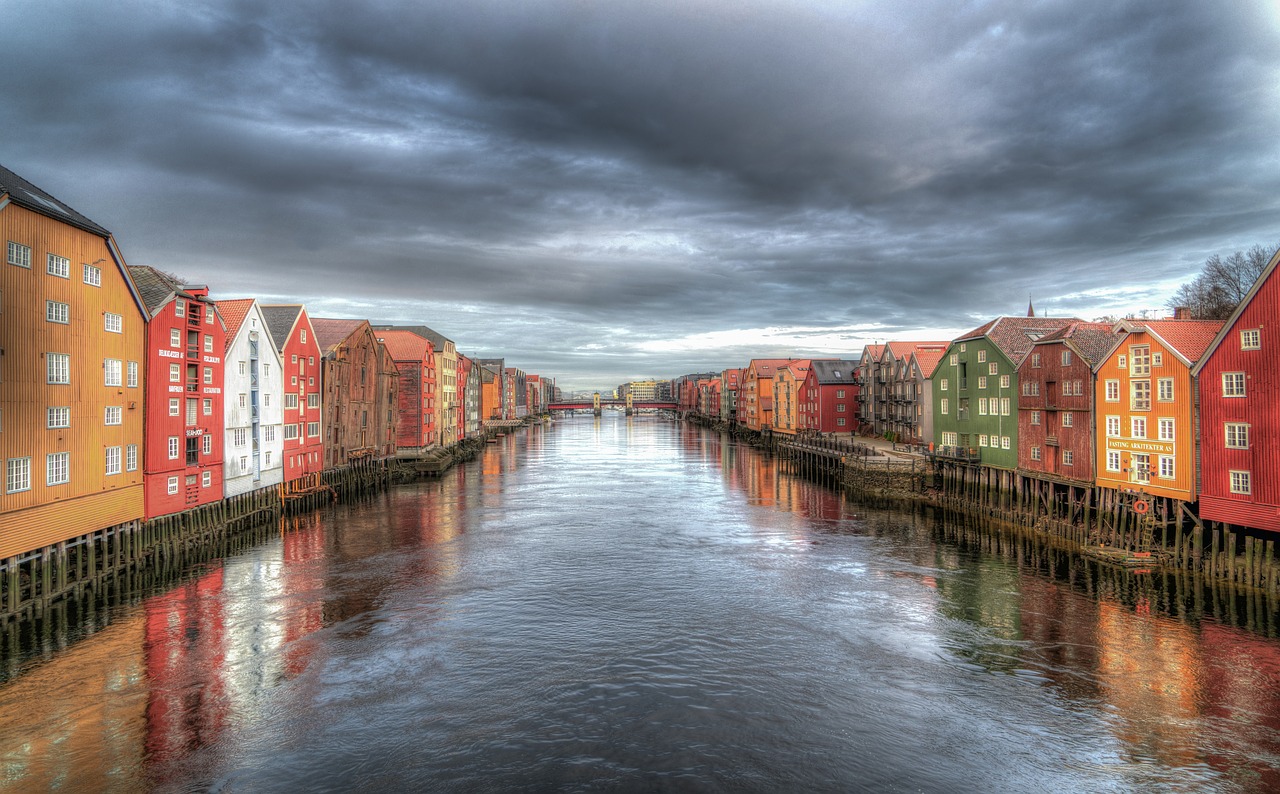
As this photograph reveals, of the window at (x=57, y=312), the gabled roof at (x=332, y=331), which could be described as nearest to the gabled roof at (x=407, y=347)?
the gabled roof at (x=332, y=331)

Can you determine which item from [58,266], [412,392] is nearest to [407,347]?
[412,392]

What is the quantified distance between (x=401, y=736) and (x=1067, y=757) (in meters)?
15.9

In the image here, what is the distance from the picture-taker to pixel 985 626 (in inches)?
969

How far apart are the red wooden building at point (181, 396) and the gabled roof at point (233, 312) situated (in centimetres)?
86

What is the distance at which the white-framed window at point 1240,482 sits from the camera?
2875 centimetres

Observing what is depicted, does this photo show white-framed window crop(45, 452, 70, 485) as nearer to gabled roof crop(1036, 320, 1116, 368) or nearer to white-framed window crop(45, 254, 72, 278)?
white-framed window crop(45, 254, 72, 278)

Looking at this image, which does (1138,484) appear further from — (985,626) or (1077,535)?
(985,626)

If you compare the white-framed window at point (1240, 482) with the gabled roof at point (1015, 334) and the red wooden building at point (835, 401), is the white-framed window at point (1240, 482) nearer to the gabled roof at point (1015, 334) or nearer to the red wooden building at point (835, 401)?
the gabled roof at point (1015, 334)

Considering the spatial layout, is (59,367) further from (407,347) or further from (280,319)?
(407,347)

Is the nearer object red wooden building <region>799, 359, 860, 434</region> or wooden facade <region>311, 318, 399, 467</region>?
wooden facade <region>311, 318, 399, 467</region>

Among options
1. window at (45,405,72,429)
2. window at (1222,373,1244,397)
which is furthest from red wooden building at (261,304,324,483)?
window at (1222,373,1244,397)

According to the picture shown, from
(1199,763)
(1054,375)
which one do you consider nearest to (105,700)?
(1199,763)

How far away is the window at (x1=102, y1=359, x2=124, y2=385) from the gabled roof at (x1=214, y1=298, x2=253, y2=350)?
11.0 meters

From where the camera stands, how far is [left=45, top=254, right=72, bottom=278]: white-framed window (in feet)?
90.9
